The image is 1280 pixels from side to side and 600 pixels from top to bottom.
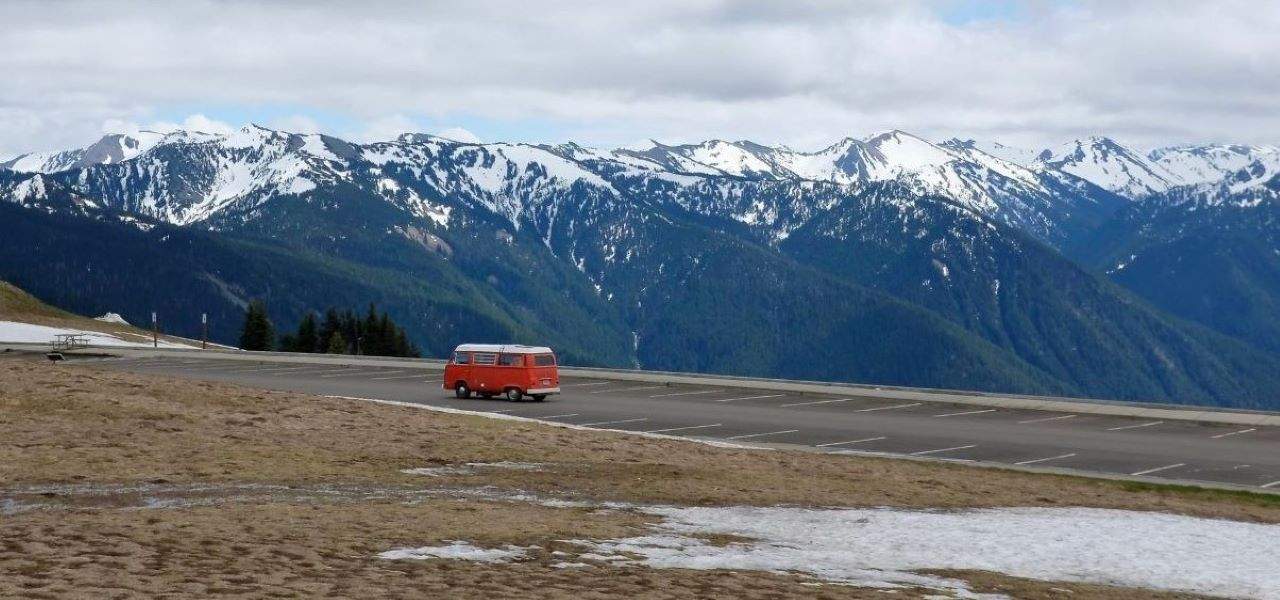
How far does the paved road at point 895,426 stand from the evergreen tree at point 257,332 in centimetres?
8744

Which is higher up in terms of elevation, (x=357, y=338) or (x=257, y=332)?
(x=257, y=332)

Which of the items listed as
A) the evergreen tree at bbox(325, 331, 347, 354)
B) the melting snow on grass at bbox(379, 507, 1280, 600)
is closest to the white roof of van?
the melting snow on grass at bbox(379, 507, 1280, 600)

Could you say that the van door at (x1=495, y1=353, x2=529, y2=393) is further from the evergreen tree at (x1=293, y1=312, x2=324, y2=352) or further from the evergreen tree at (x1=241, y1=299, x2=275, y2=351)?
the evergreen tree at (x1=241, y1=299, x2=275, y2=351)

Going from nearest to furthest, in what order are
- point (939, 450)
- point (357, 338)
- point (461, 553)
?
point (461, 553) → point (939, 450) → point (357, 338)

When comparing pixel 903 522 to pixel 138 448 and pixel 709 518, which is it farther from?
pixel 138 448

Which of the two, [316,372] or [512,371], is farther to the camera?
[316,372]

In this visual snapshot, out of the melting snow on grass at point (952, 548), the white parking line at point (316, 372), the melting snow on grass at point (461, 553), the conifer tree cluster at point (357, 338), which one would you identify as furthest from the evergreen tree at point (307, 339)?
the melting snow on grass at point (461, 553)

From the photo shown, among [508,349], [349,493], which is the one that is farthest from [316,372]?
[349,493]

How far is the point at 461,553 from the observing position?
19109 millimetres

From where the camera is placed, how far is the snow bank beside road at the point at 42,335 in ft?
365

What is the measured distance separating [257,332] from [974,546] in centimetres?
14263

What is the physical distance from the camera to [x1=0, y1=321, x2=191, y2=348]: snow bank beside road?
365 feet

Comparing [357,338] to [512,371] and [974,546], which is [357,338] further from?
[974,546]

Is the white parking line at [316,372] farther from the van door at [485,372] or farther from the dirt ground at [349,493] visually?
the dirt ground at [349,493]
